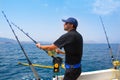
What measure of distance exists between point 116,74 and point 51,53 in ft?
9.64

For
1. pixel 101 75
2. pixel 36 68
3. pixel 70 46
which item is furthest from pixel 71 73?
pixel 36 68

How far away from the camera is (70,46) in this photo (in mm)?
4406

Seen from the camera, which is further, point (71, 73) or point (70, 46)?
point (71, 73)

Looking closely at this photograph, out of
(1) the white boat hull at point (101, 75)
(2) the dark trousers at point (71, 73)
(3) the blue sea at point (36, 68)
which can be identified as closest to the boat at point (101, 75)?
(1) the white boat hull at point (101, 75)

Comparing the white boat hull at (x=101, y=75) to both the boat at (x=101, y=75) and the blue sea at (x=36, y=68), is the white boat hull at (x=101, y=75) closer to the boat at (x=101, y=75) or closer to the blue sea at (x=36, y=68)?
the boat at (x=101, y=75)

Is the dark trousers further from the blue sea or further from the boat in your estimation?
the boat

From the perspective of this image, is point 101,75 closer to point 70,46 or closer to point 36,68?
point 70,46

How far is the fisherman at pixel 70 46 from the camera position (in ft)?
14.2

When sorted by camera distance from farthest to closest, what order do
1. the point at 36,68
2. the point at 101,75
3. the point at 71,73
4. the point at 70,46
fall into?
the point at 36,68, the point at 101,75, the point at 71,73, the point at 70,46

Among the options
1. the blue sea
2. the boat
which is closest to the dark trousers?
the blue sea

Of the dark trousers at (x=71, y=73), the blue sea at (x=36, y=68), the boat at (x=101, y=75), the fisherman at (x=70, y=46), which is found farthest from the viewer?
the blue sea at (x=36, y=68)

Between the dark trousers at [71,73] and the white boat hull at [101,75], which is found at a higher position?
the dark trousers at [71,73]

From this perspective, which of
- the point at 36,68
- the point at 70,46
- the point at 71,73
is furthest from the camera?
the point at 36,68

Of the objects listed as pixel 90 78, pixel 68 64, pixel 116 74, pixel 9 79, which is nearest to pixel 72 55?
pixel 68 64
